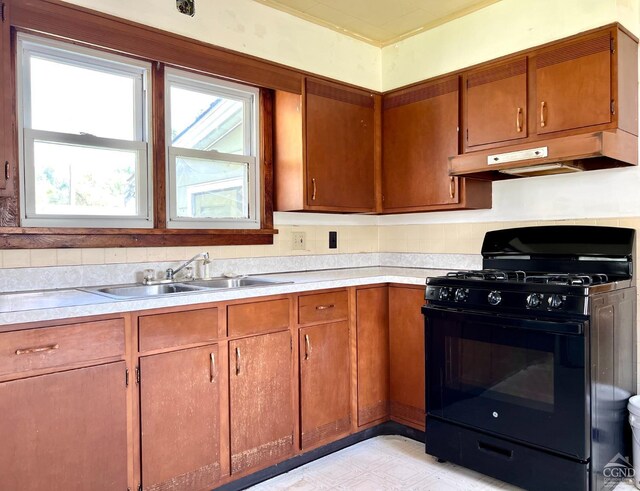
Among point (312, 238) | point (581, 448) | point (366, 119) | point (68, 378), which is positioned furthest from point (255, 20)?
point (581, 448)

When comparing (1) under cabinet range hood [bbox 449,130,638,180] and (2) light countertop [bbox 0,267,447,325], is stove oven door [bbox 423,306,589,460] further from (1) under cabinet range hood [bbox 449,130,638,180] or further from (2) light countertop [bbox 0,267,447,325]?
(1) under cabinet range hood [bbox 449,130,638,180]

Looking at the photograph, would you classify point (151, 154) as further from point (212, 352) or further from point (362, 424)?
point (362, 424)

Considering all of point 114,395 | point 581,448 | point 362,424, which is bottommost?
point 362,424

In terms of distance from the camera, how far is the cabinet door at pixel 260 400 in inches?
86.7

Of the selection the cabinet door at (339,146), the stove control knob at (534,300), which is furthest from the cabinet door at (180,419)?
the stove control knob at (534,300)

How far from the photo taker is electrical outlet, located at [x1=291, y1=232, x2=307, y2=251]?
123 inches

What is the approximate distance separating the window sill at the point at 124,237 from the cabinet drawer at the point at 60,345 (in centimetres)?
63

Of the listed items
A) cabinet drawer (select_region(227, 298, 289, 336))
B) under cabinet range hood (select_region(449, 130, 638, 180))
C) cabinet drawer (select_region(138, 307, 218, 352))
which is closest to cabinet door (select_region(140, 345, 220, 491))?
cabinet drawer (select_region(138, 307, 218, 352))

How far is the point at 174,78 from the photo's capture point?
2600 millimetres

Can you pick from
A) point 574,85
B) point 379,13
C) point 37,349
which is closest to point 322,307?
point 37,349

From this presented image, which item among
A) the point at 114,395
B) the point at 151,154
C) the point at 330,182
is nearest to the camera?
the point at 114,395

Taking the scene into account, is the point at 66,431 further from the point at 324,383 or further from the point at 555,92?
the point at 555,92

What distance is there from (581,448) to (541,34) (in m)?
2.04

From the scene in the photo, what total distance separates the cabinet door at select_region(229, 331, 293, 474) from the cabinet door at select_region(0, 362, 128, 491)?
1.66 ft
